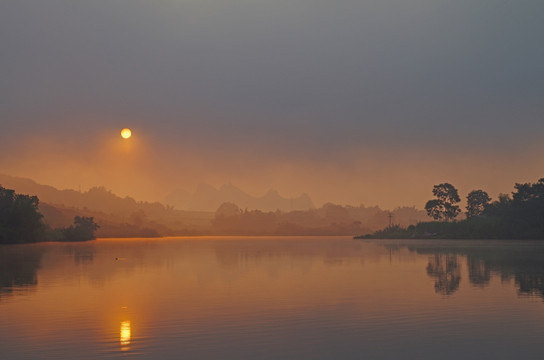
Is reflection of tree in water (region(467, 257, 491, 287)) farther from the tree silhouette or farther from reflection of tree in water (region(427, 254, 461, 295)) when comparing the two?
the tree silhouette

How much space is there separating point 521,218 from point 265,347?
158 meters

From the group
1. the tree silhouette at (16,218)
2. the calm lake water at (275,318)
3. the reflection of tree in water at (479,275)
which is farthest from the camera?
the tree silhouette at (16,218)

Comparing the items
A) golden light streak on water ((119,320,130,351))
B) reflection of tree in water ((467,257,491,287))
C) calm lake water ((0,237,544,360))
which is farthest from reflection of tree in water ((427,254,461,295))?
golden light streak on water ((119,320,130,351))

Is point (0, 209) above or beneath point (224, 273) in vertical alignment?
above

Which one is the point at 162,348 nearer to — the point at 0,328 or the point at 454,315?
the point at 0,328

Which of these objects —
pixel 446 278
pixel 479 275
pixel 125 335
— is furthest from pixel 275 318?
pixel 479 275

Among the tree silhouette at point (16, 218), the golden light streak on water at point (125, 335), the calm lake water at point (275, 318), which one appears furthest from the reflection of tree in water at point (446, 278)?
the tree silhouette at point (16, 218)

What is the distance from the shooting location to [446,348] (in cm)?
1917

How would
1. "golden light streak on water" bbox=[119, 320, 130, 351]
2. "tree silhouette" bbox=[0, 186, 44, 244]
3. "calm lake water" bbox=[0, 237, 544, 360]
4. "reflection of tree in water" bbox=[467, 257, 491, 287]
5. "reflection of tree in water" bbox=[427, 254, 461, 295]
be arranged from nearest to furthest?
"calm lake water" bbox=[0, 237, 544, 360] < "golden light streak on water" bbox=[119, 320, 130, 351] < "reflection of tree in water" bbox=[427, 254, 461, 295] < "reflection of tree in water" bbox=[467, 257, 491, 287] < "tree silhouette" bbox=[0, 186, 44, 244]

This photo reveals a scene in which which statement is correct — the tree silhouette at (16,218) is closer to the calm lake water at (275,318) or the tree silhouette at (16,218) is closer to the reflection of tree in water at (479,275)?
the calm lake water at (275,318)

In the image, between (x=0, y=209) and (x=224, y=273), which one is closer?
(x=224, y=273)

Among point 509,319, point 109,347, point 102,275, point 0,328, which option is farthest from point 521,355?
point 102,275

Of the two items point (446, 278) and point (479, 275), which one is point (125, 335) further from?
point (479, 275)

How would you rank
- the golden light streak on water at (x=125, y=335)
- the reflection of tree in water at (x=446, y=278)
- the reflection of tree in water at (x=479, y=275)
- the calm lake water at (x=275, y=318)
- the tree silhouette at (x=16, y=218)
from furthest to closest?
the tree silhouette at (x=16, y=218) → the reflection of tree in water at (x=479, y=275) → the reflection of tree in water at (x=446, y=278) → the golden light streak on water at (x=125, y=335) → the calm lake water at (x=275, y=318)
